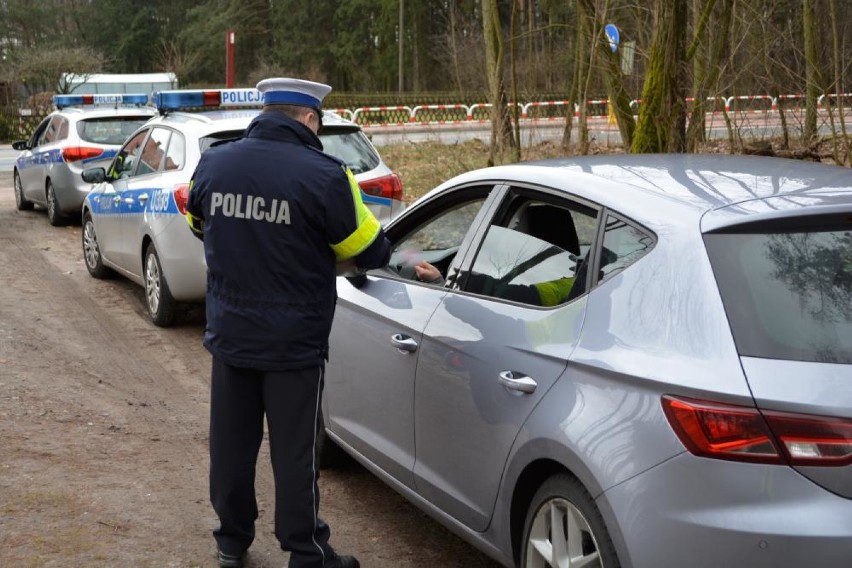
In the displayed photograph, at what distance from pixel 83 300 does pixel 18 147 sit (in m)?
6.88

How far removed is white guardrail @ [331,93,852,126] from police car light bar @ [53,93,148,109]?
504 cm

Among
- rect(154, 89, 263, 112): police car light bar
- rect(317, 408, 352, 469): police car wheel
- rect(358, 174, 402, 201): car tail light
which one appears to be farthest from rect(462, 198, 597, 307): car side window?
rect(154, 89, 263, 112): police car light bar

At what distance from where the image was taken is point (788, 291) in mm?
2883

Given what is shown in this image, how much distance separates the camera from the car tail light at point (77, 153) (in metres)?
13.8

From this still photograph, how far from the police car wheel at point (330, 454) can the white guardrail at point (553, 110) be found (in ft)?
18.8

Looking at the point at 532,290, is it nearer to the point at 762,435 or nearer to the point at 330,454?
the point at 762,435

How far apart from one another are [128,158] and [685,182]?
710cm

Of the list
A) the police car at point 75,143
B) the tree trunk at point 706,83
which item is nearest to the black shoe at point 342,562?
the tree trunk at point 706,83

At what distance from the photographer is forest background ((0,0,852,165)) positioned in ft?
33.3

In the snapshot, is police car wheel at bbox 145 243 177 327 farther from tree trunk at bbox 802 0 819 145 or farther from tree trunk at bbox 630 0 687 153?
tree trunk at bbox 802 0 819 145

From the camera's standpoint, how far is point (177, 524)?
474 centimetres

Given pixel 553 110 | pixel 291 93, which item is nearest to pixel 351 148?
pixel 291 93

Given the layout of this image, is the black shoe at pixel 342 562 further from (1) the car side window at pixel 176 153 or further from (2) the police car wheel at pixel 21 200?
(2) the police car wheel at pixel 21 200

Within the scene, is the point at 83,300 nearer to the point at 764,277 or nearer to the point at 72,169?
the point at 72,169
